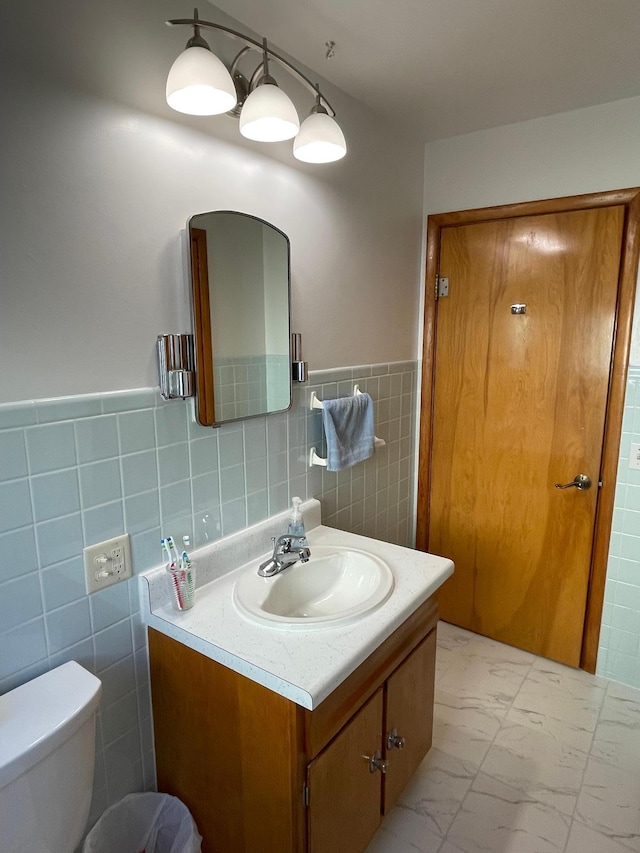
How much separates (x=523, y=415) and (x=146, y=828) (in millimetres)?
1919

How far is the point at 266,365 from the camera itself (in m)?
1.50

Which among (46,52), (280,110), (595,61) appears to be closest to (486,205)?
(595,61)

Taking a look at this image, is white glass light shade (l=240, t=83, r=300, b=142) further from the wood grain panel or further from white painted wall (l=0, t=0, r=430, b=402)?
the wood grain panel

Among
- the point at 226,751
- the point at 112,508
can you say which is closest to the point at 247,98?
the point at 112,508

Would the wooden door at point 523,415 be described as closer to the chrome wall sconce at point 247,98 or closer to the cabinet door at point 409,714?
the cabinet door at point 409,714

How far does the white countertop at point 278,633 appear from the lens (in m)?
1.03

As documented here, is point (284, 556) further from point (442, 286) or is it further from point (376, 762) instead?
point (442, 286)

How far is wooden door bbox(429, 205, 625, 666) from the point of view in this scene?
6.56 feet

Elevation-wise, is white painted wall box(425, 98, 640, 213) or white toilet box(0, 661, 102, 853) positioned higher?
white painted wall box(425, 98, 640, 213)

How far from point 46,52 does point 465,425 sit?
1.95 meters

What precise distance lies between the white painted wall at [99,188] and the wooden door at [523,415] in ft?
3.50

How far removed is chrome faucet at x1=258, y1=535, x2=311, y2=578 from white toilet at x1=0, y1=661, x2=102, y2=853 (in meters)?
0.52

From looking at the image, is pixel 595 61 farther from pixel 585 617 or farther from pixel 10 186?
pixel 585 617

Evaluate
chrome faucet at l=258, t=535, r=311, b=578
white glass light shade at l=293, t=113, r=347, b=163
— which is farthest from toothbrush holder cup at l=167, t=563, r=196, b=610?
white glass light shade at l=293, t=113, r=347, b=163
